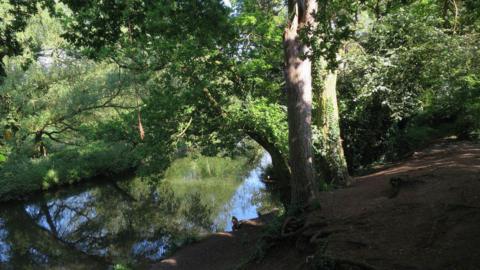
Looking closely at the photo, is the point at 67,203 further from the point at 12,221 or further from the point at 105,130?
the point at 105,130

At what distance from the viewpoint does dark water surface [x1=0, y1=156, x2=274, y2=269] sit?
1395 cm

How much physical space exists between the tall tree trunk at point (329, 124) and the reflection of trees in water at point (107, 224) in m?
5.46

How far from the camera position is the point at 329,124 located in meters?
12.2

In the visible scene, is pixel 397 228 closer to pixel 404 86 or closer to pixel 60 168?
pixel 404 86

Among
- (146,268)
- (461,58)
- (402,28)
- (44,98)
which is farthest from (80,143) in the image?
(461,58)

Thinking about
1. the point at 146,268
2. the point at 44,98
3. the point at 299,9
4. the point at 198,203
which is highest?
the point at 44,98

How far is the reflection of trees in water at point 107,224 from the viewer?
14.1 metres

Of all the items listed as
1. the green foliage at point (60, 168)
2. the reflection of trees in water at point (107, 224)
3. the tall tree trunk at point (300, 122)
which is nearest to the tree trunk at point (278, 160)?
the reflection of trees in water at point (107, 224)

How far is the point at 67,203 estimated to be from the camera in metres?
22.2

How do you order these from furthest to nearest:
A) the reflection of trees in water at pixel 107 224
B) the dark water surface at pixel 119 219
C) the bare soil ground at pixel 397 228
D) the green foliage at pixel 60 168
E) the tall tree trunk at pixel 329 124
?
the green foliage at pixel 60 168 < the reflection of trees in water at pixel 107 224 < the dark water surface at pixel 119 219 < the tall tree trunk at pixel 329 124 < the bare soil ground at pixel 397 228

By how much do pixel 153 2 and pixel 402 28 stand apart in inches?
408

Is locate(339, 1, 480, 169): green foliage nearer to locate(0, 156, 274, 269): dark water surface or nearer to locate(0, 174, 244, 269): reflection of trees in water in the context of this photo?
locate(0, 156, 274, 269): dark water surface

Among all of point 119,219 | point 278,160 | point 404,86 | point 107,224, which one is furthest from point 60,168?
point 404,86

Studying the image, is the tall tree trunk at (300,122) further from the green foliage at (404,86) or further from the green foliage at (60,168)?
→ the green foliage at (60,168)
